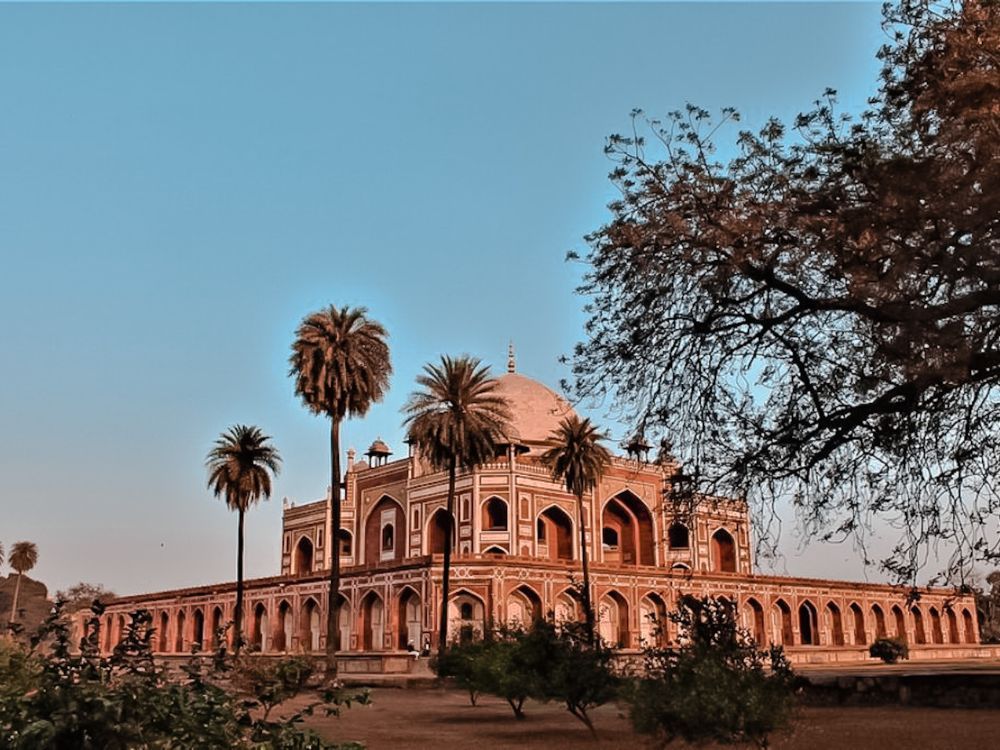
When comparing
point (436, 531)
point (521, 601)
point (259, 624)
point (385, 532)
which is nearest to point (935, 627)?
point (436, 531)

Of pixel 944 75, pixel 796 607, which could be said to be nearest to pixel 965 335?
pixel 944 75

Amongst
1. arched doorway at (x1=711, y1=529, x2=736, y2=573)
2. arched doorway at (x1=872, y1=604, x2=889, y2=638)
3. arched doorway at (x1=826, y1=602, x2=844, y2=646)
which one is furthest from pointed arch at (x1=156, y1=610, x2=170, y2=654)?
arched doorway at (x1=872, y1=604, x2=889, y2=638)

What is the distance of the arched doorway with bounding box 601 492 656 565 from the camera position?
5188 centimetres

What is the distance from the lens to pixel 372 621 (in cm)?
4412

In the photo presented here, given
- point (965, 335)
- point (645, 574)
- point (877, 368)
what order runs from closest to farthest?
point (965, 335) < point (877, 368) < point (645, 574)

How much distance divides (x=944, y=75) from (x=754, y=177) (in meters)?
1.90

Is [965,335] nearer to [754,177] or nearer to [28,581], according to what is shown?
[754,177]

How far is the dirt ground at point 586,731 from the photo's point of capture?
1380 centimetres

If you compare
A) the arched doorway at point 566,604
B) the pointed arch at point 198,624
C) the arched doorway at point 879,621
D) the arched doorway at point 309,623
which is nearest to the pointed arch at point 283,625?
the arched doorway at point 309,623

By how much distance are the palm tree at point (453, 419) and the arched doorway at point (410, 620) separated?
6306 mm

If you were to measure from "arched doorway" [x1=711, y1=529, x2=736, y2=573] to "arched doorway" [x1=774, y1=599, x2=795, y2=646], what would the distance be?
4.78 meters

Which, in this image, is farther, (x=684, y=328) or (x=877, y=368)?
(x=684, y=328)

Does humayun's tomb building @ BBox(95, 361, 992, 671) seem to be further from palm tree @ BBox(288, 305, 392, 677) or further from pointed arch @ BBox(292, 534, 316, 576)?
palm tree @ BBox(288, 305, 392, 677)

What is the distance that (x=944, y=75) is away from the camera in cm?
834
